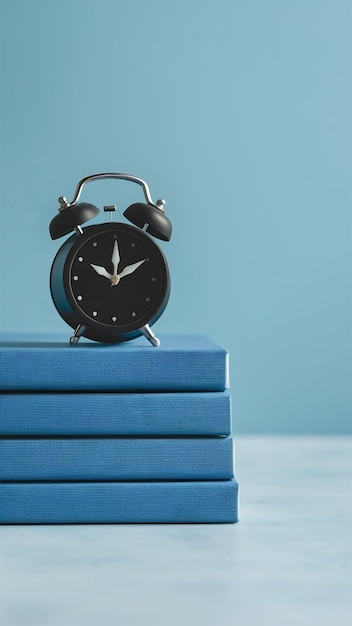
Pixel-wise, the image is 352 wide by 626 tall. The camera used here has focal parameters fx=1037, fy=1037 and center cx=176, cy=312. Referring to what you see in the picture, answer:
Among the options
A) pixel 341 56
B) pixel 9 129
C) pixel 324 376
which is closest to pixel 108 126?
pixel 9 129

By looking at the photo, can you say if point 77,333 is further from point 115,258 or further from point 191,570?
point 191,570

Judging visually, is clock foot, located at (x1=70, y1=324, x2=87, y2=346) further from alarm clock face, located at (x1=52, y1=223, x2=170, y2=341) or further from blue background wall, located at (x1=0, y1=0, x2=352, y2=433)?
blue background wall, located at (x1=0, y1=0, x2=352, y2=433)

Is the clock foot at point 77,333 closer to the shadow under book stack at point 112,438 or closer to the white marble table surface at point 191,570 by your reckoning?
the shadow under book stack at point 112,438

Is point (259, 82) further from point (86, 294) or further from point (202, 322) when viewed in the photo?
point (86, 294)

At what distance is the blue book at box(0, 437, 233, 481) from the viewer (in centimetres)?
199

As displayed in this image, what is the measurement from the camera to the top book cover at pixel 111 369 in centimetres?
199

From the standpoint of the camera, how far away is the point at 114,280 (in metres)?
2.09

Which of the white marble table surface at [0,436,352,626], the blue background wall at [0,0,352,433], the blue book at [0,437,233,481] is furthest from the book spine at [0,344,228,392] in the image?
the blue background wall at [0,0,352,433]

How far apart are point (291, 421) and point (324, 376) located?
0.59 feet

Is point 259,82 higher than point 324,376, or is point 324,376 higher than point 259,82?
point 259,82

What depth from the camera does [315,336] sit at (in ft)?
10.9

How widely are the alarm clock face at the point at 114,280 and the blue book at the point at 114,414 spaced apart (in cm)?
16

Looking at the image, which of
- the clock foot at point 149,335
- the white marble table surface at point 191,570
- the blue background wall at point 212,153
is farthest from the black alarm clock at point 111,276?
the blue background wall at point 212,153

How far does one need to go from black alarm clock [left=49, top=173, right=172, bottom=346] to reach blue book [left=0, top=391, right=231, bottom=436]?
149 millimetres
